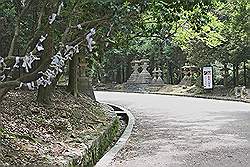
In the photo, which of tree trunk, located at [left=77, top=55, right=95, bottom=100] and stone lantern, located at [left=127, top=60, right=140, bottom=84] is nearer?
tree trunk, located at [left=77, top=55, right=95, bottom=100]

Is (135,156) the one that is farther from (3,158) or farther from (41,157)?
(3,158)

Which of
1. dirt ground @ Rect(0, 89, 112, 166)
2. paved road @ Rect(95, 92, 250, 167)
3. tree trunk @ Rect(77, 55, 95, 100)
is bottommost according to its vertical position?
paved road @ Rect(95, 92, 250, 167)

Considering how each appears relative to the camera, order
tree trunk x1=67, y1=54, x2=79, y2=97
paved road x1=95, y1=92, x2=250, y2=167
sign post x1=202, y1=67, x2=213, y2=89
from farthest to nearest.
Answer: sign post x1=202, y1=67, x2=213, y2=89 < tree trunk x1=67, y1=54, x2=79, y2=97 < paved road x1=95, y1=92, x2=250, y2=167

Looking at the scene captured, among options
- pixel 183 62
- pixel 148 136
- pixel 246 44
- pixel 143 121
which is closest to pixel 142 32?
pixel 143 121

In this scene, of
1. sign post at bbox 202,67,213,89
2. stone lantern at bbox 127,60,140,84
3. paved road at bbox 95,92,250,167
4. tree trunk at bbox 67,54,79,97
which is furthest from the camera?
stone lantern at bbox 127,60,140,84

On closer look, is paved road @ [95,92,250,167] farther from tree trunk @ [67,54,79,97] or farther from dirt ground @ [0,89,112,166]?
tree trunk @ [67,54,79,97]

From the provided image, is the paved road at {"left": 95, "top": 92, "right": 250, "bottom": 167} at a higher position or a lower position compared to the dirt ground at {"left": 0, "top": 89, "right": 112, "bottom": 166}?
lower

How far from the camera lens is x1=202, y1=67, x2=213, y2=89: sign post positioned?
91.0ft

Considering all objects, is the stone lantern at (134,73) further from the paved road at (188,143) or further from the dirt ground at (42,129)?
the dirt ground at (42,129)

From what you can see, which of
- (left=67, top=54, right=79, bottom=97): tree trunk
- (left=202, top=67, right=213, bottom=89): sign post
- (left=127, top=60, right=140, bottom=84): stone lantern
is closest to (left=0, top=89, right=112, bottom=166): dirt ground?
(left=67, top=54, right=79, bottom=97): tree trunk

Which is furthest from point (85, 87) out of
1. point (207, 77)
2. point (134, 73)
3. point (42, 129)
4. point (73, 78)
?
point (134, 73)

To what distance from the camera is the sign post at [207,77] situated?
2773cm

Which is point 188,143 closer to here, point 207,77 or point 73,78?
point 73,78

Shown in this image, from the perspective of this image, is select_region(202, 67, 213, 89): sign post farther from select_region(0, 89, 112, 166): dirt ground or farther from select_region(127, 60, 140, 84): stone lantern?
select_region(0, 89, 112, 166): dirt ground
